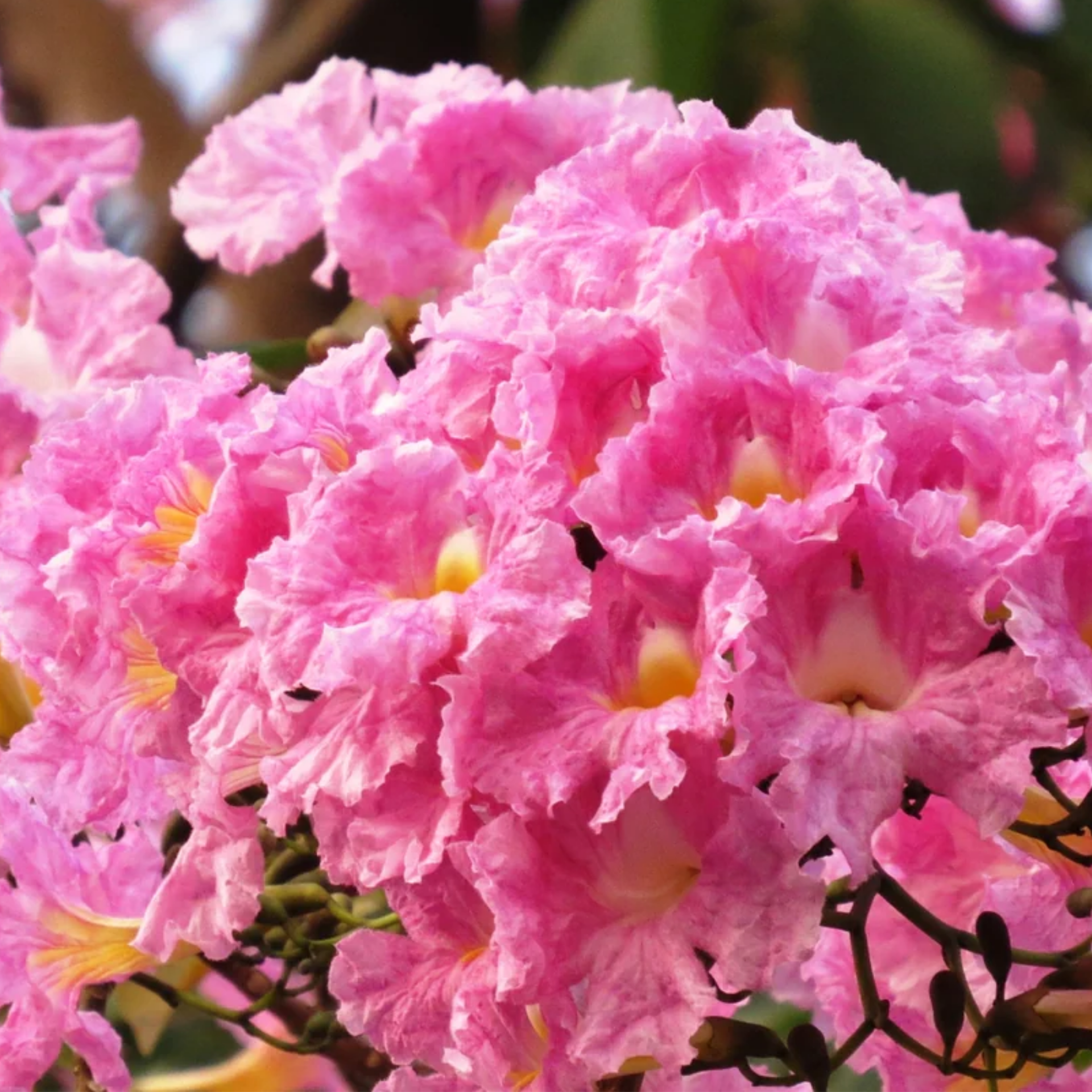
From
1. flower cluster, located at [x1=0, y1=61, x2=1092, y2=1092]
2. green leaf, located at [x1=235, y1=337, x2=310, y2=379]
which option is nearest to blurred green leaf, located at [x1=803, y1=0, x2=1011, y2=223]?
green leaf, located at [x1=235, y1=337, x2=310, y2=379]

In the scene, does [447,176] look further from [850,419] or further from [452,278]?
[850,419]

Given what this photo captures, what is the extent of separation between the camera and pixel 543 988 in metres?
0.31

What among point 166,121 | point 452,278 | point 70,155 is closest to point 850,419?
point 452,278

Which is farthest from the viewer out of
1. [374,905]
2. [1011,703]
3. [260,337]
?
[260,337]

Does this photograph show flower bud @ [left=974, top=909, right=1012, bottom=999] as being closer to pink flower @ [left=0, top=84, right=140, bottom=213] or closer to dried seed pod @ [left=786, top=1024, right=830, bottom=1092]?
dried seed pod @ [left=786, top=1024, right=830, bottom=1092]

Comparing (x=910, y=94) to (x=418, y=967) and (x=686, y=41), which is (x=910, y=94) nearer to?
(x=686, y=41)

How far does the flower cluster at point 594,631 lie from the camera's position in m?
0.30

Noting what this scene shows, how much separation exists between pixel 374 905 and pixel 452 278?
17 centimetres

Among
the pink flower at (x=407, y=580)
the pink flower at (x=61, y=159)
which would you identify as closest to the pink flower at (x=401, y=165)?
the pink flower at (x=61, y=159)

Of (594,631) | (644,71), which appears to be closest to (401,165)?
(594,631)

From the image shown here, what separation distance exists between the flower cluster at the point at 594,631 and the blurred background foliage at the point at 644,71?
1.69 feet

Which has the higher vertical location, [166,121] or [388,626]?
[388,626]

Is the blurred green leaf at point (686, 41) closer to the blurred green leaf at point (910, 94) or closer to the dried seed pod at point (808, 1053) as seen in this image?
the blurred green leaf at point (910, 94)

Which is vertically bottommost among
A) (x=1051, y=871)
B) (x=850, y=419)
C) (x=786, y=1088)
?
(x=786, y=1088)
